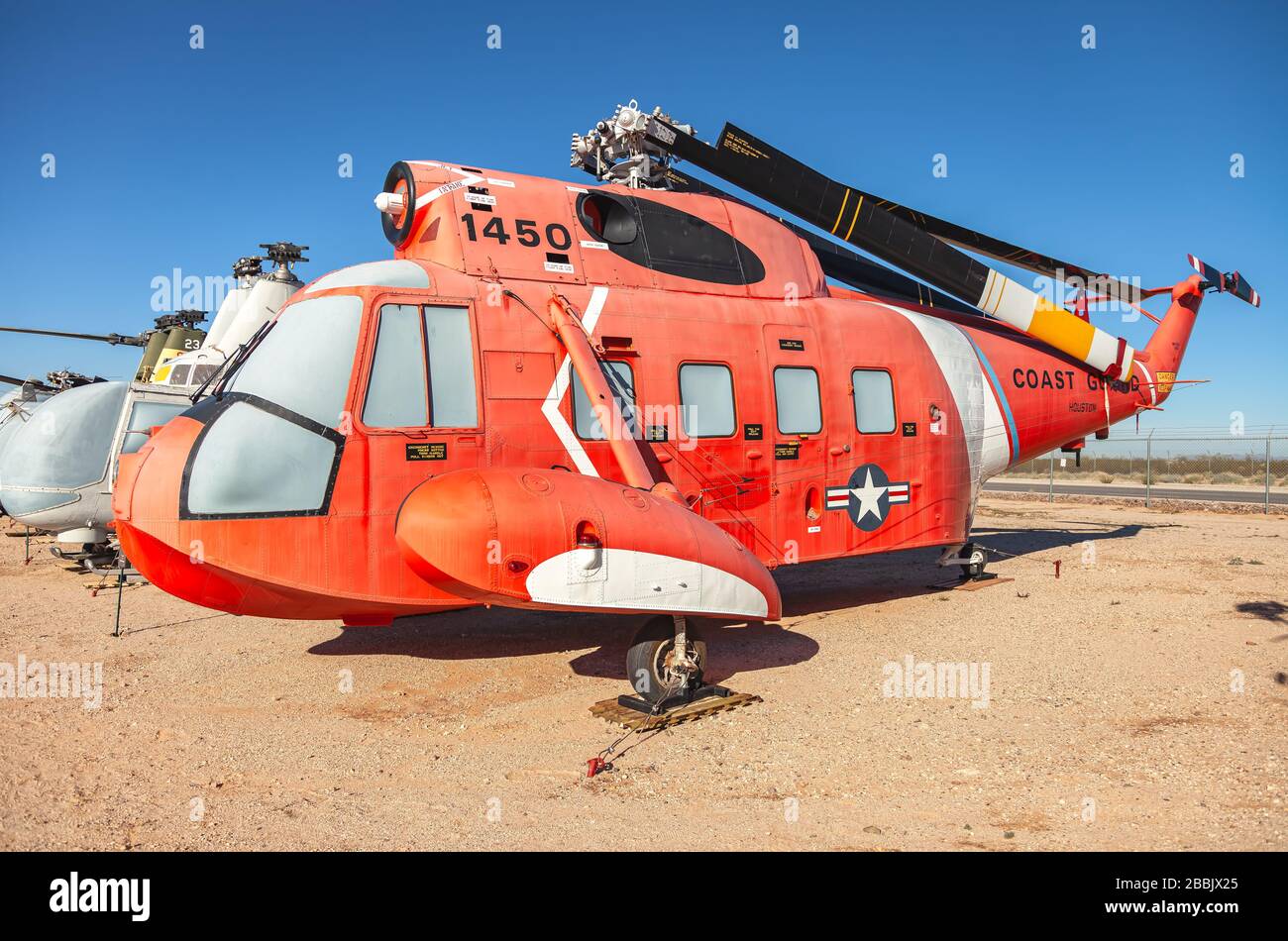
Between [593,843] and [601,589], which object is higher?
[601,589]

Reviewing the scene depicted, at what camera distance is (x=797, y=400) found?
888 centimetres

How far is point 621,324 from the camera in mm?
7828

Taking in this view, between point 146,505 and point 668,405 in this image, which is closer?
point 146,505

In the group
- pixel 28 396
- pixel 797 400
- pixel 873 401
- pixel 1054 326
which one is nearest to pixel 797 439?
pixel 797 400

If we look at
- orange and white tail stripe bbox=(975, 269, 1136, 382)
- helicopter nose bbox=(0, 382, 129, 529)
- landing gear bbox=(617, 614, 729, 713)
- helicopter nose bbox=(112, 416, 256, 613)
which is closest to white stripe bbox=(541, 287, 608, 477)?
landing gear bbox=(617, 614, 729, 713)

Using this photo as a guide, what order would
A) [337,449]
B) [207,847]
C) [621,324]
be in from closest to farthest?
[207,847], [337,449], [621,324]

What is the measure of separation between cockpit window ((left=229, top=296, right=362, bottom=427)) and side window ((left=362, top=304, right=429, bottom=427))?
0.67ft

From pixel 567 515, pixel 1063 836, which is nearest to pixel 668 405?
pixel 567 515

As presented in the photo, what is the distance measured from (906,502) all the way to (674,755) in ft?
17.0

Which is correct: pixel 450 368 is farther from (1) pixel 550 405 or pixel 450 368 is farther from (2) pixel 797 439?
(2) pixel 797 439

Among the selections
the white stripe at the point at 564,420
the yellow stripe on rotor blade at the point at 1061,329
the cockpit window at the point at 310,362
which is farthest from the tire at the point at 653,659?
the yellow stripe on rotor blade at the point at 1061,329

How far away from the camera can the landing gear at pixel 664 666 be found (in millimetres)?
6719

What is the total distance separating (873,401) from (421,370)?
17.2 feet
